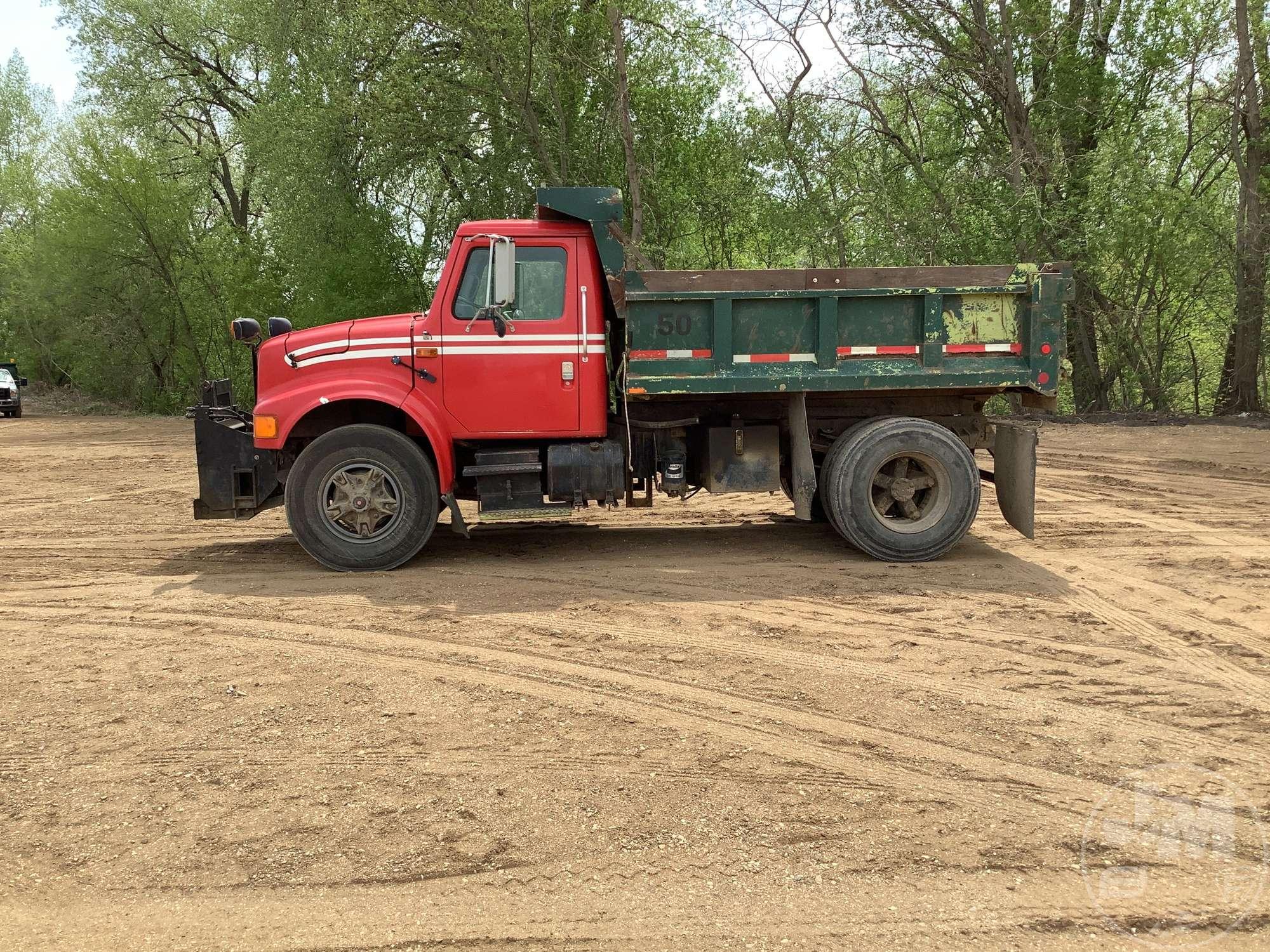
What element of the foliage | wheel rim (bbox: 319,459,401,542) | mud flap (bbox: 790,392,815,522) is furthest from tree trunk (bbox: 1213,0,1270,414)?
wheel rim (bbox: 319,459,401,542)

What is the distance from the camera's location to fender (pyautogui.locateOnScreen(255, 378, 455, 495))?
288 inches

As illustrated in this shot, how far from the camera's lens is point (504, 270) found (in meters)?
7.01

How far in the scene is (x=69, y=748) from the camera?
4223mm

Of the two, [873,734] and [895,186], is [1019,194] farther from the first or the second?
[873,734]

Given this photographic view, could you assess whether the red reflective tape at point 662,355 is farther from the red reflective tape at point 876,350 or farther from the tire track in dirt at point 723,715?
the tire track in dirt at point 723,715

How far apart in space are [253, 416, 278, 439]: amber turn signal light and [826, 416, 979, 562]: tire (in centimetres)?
427

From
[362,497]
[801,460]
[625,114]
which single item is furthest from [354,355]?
[625,114]

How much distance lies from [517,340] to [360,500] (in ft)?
5.59

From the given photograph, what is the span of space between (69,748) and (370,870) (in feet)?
6.03

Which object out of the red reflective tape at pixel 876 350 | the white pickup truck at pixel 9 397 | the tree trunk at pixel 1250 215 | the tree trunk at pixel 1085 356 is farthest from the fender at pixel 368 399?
the white pickup truck at pixel 9 397

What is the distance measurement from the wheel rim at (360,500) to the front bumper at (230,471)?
60 centimetres

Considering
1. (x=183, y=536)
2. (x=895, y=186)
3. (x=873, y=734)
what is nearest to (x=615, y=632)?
(x=873, y=734)

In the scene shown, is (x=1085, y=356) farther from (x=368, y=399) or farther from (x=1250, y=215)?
(x=368, y=399)

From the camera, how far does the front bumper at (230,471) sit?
7660 millimetres
